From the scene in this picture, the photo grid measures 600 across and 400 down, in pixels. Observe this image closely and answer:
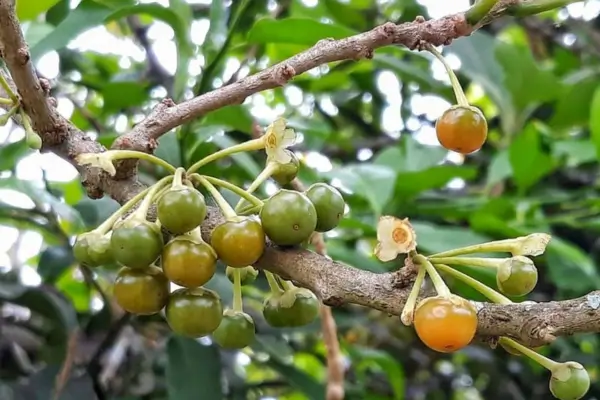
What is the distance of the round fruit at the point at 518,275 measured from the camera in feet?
2.10

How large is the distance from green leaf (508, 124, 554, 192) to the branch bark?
1.03m

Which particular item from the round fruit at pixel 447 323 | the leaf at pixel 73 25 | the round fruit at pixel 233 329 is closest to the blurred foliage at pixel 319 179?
the leaf at pixel 73 25

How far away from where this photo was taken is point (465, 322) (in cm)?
56

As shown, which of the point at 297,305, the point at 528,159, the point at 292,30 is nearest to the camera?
the point at 297,305

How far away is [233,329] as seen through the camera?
79 centimetres

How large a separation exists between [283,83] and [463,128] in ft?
0.55

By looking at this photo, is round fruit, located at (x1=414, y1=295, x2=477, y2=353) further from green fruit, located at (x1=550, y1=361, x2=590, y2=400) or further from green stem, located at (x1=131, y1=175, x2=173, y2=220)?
green stem, located at (x1=131, y1=175, x2=173, y2=220)

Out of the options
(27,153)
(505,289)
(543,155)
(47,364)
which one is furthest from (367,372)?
(505,289)

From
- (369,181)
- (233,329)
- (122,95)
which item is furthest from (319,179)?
(233,329)

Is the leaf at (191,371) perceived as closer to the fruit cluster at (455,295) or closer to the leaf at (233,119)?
the leaf at (233,119)

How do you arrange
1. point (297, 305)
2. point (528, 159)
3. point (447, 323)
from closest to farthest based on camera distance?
point (447, 323)
point (297, 305)
point (528, 159)

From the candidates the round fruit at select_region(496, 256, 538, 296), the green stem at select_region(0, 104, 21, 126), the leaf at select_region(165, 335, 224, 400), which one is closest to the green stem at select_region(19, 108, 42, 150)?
the green stem at select_region(0, 104, 21, 126)

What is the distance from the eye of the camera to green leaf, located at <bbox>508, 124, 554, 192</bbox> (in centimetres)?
164

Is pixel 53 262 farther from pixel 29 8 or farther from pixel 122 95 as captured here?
pixel 29 8
